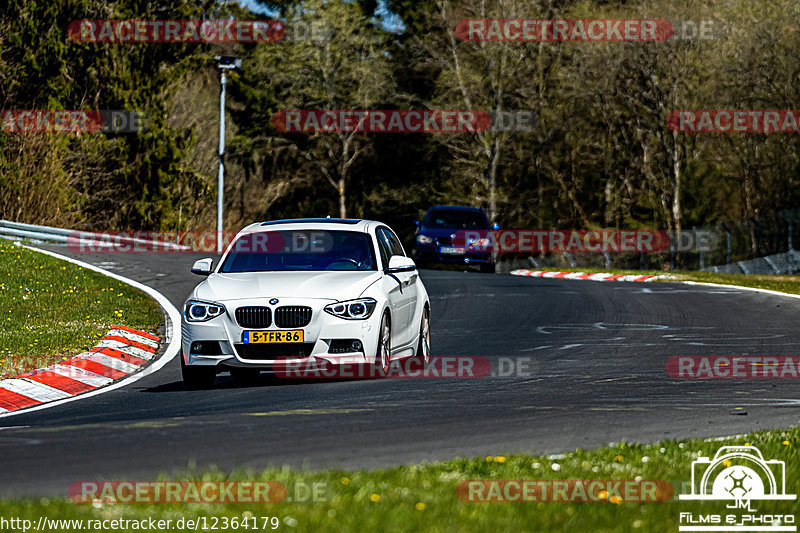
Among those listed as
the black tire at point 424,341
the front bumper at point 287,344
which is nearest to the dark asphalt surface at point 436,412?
the front bumper at point 287,344

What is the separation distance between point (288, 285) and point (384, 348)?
3.93 ft

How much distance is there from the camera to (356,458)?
7.76 meters

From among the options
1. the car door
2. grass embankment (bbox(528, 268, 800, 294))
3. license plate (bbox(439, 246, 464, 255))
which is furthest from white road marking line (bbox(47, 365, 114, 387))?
license plate (bbox(439, 246, 464, 255))

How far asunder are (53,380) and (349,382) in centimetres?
316

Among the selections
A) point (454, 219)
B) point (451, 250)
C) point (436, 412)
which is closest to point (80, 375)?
point (436, 412)

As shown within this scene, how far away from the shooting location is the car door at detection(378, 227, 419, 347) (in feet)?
42.5

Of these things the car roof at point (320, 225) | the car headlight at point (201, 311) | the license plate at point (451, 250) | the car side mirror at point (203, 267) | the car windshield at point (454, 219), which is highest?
the car windshield at point (454, 219)

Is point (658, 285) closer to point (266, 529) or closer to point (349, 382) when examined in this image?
point (349, 382)

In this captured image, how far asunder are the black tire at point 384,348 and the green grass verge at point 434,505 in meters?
4.46

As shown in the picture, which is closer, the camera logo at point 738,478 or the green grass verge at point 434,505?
the green grass verge at point 434,505

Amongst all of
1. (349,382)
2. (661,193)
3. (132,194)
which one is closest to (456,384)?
(349,382)

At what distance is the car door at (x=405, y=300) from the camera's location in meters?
13.0

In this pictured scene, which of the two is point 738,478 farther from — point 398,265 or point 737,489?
point 398,265

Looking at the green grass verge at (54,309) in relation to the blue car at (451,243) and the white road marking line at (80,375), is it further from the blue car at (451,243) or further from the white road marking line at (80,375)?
the blue car at (451,243)
